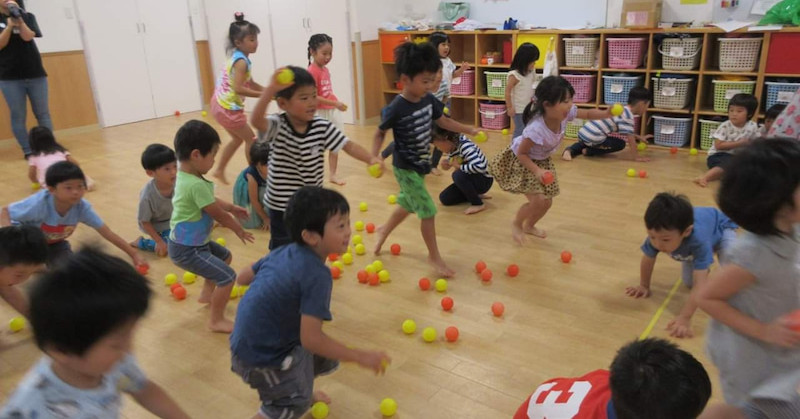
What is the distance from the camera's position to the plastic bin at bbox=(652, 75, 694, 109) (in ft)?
19.2

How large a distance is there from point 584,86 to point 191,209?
4.91 meters

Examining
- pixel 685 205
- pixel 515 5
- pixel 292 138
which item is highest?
pixel 515 5

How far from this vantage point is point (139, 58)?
8.54 m

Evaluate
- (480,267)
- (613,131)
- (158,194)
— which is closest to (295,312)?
(480,267)

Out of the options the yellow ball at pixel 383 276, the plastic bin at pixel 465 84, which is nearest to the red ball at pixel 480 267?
the yellow ball at pixel 383 276

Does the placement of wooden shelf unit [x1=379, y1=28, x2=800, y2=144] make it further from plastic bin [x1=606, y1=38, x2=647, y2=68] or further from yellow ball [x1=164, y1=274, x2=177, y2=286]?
yellow ball [x1=164, y1=274, x2=177, y2=286]

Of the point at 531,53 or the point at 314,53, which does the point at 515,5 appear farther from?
the point at 314,53

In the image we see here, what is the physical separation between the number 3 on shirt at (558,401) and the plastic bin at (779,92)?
16.0 feet

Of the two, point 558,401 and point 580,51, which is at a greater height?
point 580,51

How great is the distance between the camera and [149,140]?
24.2 feet

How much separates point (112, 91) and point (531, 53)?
5.99 meters

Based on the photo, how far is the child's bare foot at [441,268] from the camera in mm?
3355

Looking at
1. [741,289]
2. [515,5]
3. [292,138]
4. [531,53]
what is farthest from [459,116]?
[741,289]

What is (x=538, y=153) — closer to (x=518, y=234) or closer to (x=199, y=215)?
(x=518, y=234)
